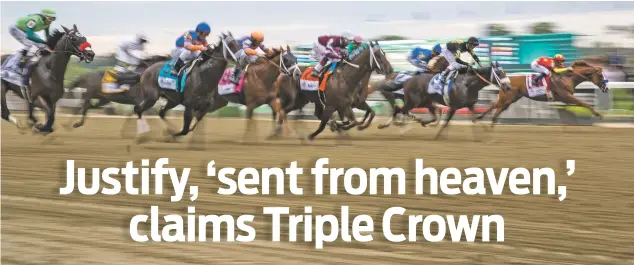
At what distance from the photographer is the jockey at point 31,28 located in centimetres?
1488

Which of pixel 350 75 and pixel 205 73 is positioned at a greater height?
pixel 205 73

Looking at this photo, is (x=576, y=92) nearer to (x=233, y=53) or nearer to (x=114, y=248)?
(x=233, y=53)

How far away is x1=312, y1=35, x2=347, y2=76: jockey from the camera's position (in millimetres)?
15688

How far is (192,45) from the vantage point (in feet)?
47.0

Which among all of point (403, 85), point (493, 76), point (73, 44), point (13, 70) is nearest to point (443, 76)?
point (493, 76)

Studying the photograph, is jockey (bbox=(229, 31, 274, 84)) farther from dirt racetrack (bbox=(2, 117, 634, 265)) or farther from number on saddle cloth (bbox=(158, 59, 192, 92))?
dirt racetrack (bbox=(2, 117, 634, 265))

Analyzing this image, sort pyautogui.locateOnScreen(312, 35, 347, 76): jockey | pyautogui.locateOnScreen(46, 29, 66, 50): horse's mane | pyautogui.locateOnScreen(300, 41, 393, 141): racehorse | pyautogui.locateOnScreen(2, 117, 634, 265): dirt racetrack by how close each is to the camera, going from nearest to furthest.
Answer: pyautogui.locateOnScreen(2, 117, 634, 265): dirt racetrack < pyautogui.locateOnScreen(46, 29, 66, 50): horse's mane < pyautogui.locateOnScreen(300, 41, 393, 141): racehorse < pyautogui.locateOnScreen(312, 35, 347, 76): jockey

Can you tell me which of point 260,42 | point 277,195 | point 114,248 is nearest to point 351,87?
point 260,42

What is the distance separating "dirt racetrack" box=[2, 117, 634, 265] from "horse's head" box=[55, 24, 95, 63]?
1349 millimetres

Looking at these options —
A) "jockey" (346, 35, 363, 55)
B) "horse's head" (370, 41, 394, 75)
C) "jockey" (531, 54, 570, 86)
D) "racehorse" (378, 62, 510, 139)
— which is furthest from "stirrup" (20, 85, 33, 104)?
→ "jockey" (531, 54, 570, 86)

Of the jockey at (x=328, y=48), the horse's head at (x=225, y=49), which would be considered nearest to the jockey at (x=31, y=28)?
the horse's head at (x=225, y=49)

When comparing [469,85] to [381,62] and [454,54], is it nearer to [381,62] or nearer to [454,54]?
[454,54]

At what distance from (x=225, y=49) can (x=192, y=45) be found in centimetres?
67

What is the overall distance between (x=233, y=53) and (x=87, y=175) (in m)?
3.95
